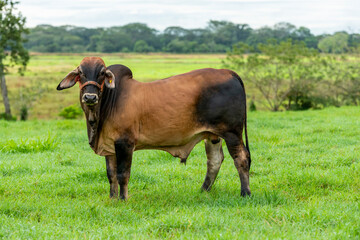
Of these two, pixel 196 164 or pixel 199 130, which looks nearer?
pixel 199 130

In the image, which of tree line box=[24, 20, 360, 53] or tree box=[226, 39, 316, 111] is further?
tree line box=[24, 20, 360, 53]

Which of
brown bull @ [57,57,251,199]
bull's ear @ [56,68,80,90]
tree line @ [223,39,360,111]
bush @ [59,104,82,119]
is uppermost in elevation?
bull's ear @ [56,68,80,90]

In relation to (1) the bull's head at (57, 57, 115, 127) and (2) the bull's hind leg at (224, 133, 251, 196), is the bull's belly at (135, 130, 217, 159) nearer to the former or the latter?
(2) the bull's hind leg at (224, 133, 251, 196)

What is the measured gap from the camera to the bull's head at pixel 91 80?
5785 millimetres

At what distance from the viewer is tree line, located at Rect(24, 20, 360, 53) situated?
94625 mm

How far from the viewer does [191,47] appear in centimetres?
9581

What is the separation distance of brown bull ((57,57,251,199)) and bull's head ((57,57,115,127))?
14mm

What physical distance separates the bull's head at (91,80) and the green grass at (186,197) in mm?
1328

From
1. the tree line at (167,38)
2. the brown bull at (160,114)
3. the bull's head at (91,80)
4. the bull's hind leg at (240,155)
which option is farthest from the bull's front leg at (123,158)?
the tree line at (167,38)

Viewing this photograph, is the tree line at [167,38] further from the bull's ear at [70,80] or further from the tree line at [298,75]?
the bull's ear at [70,80]

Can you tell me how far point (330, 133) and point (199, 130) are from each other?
6.48m

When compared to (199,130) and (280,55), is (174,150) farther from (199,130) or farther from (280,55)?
(280,55)

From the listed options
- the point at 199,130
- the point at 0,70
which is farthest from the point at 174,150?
the point at 0,70

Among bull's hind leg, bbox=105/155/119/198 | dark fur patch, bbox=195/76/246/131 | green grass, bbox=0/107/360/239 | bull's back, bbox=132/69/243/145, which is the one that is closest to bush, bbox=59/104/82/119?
green grass, bbox=0/107/360/239
